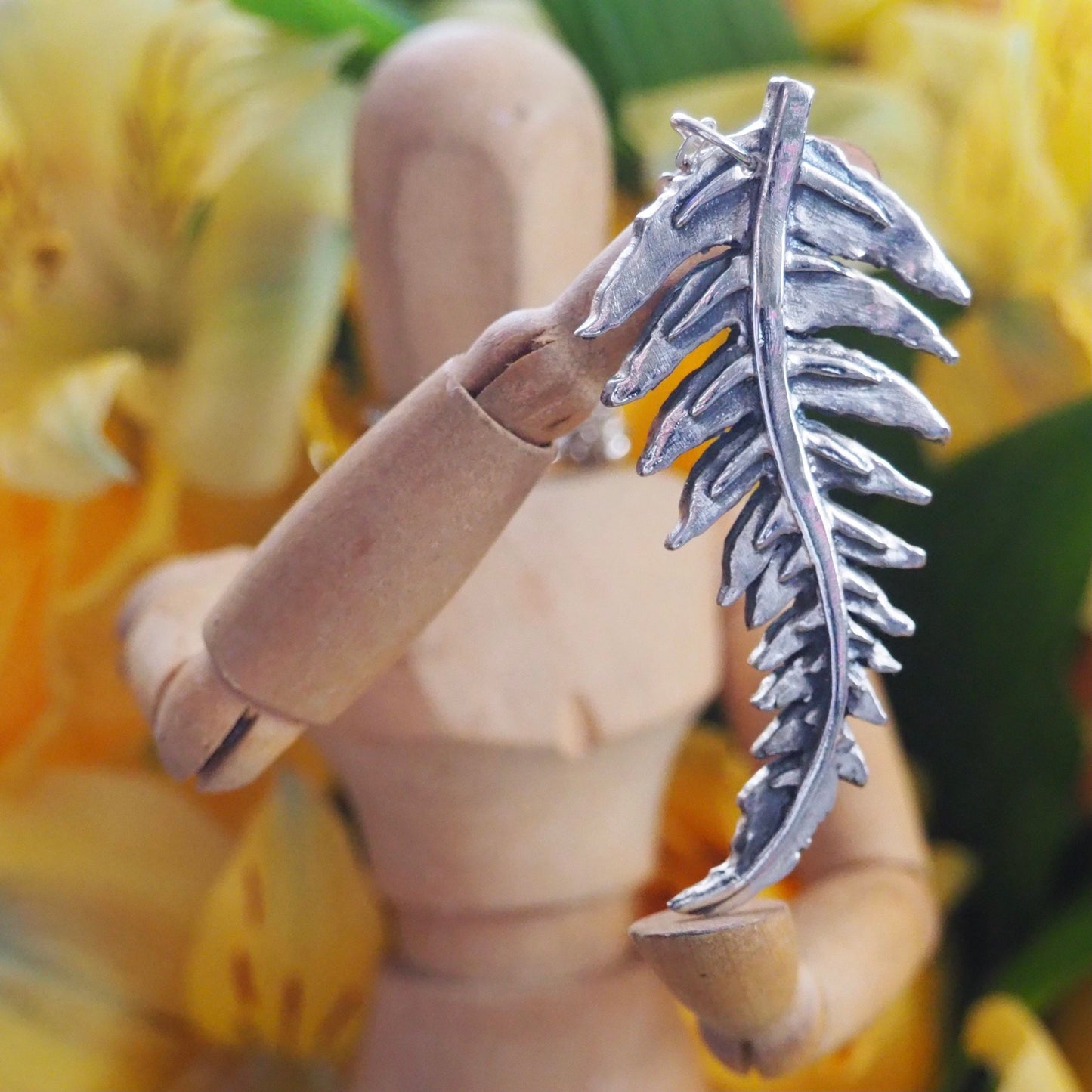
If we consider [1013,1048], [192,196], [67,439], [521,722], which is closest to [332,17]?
[192,196]

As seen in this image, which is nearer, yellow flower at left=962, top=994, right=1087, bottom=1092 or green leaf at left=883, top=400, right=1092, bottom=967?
yellow flower at left=962, top=994, right=1087, bottom=1092

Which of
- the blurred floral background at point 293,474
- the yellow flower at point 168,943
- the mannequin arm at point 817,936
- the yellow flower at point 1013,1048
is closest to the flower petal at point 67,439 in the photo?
the blurred floral background at point 293,474

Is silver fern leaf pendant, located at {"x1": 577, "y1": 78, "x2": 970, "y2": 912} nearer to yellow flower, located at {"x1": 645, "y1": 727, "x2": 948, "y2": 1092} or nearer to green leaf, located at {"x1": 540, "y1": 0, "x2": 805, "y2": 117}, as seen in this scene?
yellow flower, located at {"x1": 645, "y1": 727, "x2": 948, "y2": 1092}

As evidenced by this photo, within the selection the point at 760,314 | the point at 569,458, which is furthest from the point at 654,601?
the point at 760,314

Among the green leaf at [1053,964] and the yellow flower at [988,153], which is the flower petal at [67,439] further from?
the green leaf at [1053,964]

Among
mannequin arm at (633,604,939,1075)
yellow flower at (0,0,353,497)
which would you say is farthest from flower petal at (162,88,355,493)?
mannequin arm at (633,604,939,1075)

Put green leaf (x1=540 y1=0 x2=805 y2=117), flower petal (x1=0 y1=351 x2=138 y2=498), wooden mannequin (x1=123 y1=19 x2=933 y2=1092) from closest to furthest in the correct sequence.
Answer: wooden mannequin (x1=123 y1=19 x2=933 y2=1092) → flower petal (x1=0 y1=351 x2=138 y2=498) → green leaf (x1=540 y1=0 x2=805 y2=117)
